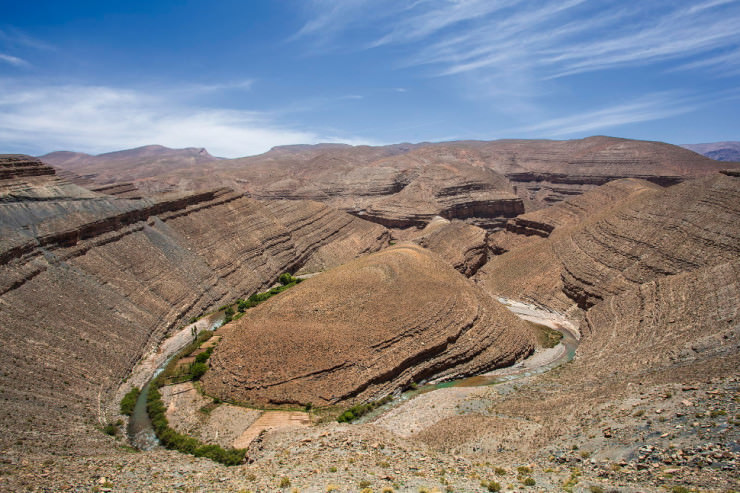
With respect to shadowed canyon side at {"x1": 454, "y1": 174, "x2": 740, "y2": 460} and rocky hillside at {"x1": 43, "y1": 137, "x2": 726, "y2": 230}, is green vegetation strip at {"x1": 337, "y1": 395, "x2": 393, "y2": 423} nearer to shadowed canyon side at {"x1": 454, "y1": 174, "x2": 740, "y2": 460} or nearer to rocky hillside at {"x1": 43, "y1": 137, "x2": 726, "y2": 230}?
shadowed canyon side at {"x1": 454, "y1": 174, "x2": 740, "y2": 460}

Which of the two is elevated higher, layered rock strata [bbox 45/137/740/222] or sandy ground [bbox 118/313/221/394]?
layered rock strata [bbox 45/137/740/222]

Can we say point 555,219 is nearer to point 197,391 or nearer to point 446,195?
point 446,195

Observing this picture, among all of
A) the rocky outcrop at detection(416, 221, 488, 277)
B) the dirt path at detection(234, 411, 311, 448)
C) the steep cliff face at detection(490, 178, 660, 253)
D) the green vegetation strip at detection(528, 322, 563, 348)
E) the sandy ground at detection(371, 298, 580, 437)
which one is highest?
the steep cliff face at detection(490, 178, 660, 253)

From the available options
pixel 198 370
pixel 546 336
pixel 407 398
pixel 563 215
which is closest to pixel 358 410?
pixel 407 398

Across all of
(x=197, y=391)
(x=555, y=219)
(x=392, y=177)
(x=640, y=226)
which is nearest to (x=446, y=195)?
(x=392, y=177)

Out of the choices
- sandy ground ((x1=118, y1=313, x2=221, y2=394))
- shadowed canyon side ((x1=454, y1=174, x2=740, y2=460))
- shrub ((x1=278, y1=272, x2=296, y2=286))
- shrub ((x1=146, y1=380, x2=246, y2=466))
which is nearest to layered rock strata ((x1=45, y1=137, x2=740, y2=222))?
shadowed canyon side ((x1=454, y1=174, x2=740, y2=460))

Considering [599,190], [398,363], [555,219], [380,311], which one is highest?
[599,190]
